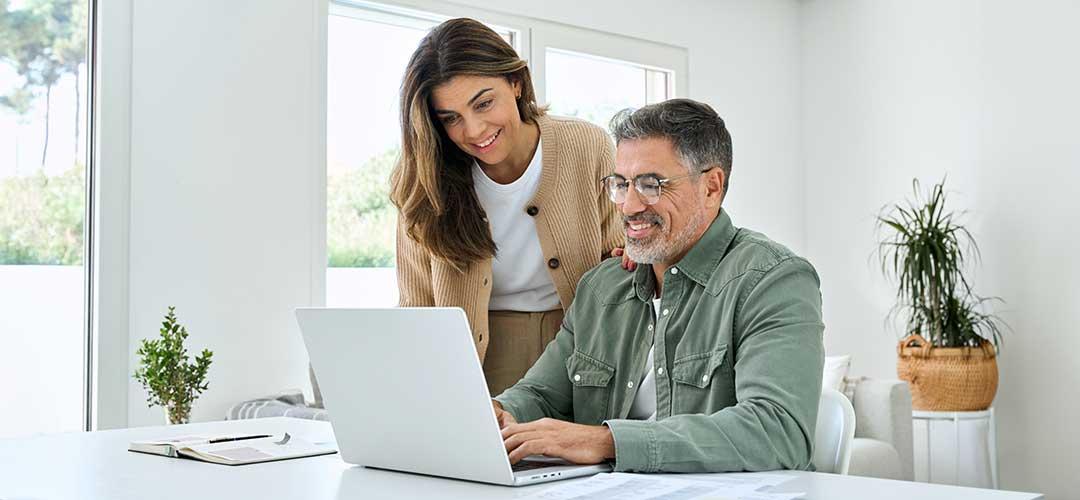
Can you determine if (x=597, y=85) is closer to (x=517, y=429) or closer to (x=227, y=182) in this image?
(x=227, y=182)

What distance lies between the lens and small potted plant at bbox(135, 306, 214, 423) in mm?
3287

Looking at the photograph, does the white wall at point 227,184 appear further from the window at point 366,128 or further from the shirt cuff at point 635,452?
the shirt cuff at point 635,452

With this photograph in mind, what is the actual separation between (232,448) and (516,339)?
2.67 ft

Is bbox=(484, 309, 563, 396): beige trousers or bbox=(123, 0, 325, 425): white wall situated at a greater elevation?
bbox=(123, 0, 325, 425): white wall

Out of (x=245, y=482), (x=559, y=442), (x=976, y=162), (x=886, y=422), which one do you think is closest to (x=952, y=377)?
(x=886, y=422)

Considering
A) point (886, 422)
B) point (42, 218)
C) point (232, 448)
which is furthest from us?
point (886, 422)

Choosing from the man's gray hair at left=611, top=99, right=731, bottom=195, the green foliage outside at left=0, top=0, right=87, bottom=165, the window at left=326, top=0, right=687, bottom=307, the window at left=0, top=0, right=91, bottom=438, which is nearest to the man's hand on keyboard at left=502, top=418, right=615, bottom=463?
the man's gray hair at left=611, top=99, right=731, bottom=195

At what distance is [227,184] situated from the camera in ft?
12.4

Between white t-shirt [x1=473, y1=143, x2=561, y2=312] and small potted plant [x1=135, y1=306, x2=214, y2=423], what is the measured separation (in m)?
1.45

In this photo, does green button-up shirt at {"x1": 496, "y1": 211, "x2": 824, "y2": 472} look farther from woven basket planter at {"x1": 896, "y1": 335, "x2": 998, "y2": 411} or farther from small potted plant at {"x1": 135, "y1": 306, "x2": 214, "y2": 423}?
woven basket planter at {"x1": 896, "y1": 335, "x2": 998, "y2": 411}

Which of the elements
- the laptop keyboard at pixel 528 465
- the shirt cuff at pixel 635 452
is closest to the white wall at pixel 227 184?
the laptop keyboard at pixel 528 465

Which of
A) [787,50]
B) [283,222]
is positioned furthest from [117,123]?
[787,50]

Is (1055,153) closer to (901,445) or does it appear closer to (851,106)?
(851,106)

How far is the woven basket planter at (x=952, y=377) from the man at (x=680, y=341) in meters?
3.18
